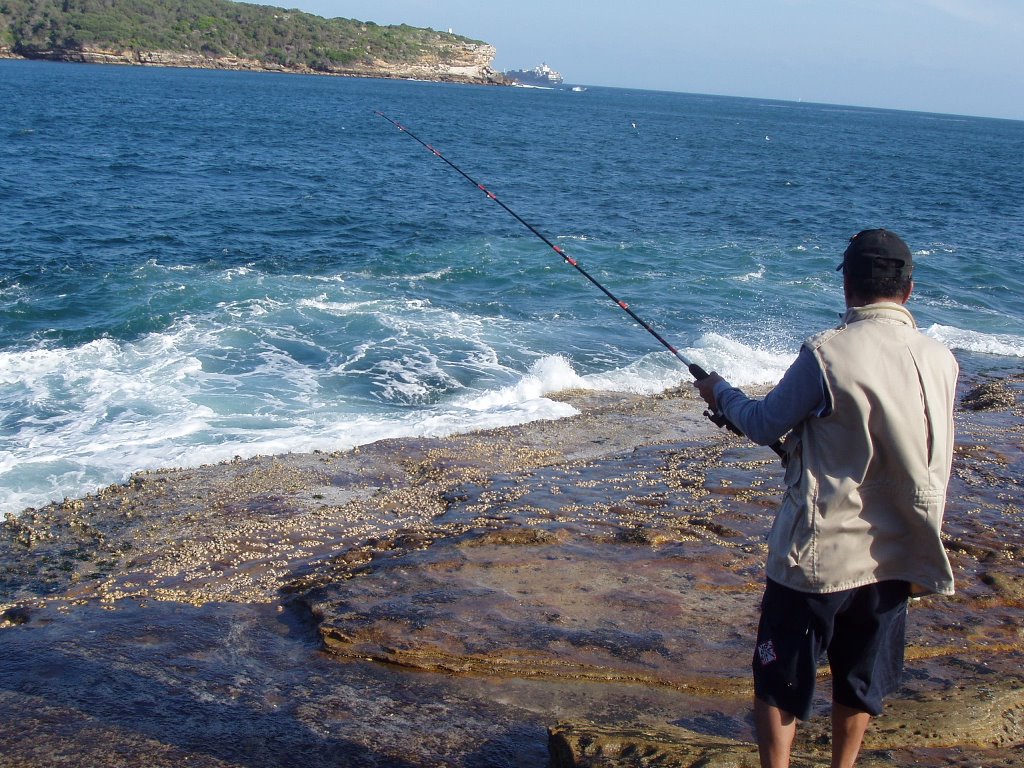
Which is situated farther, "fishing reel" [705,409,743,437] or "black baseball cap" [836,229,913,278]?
"fishing reel" [705,409,743,437]

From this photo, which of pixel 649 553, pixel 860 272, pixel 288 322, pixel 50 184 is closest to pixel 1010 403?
pixel 649 553

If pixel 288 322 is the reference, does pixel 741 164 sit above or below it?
above

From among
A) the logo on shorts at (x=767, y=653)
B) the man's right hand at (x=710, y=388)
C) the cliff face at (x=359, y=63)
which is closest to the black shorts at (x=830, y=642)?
the logo on shorts at (x=767, y=653)

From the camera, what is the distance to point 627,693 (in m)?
4.02

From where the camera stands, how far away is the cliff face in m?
96.4

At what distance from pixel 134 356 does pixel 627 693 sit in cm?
955

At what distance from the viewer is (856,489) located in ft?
8.22

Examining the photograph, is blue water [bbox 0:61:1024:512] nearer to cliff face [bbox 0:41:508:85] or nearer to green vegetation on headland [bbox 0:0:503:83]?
cliff face [bbox 0:41:508:85]

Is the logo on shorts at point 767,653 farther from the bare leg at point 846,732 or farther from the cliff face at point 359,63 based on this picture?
the cliff face at point 359,63

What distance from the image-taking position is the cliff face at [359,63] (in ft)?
316

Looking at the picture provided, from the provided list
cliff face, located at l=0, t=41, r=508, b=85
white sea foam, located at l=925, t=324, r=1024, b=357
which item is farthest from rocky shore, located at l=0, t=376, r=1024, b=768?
cliff face, located at l=0, t=41, r=508, b=85

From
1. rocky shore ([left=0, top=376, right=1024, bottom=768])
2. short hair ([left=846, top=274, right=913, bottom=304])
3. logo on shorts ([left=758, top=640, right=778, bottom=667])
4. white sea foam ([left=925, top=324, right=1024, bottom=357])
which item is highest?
short hair ([left=846, top=274, right=913, bottom=304])

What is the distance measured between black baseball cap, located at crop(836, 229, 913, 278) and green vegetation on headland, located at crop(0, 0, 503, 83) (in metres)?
110

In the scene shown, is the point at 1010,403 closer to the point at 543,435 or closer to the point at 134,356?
the point at 543,435
